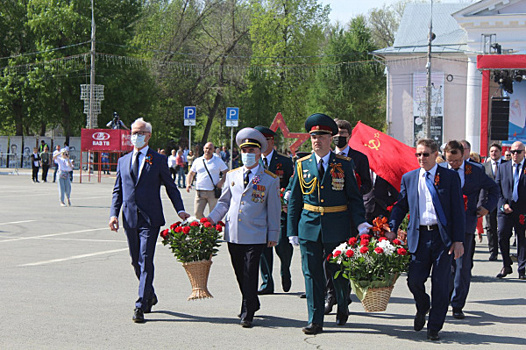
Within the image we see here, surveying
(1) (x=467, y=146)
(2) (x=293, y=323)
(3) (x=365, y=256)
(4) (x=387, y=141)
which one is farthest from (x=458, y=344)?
(4) (x=387, y=141)

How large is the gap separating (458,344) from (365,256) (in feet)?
3.76

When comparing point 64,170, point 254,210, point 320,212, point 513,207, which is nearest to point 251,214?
point 254,210

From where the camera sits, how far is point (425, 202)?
24.3 ft

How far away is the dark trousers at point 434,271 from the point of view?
7.27 metres

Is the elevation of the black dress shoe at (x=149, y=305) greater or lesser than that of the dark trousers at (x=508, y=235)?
lesser

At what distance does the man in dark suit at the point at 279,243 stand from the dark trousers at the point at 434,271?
266 cm

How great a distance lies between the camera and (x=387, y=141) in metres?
10.9

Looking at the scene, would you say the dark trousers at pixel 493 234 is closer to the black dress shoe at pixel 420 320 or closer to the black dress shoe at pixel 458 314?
the black dress shoe at pixel 458 314

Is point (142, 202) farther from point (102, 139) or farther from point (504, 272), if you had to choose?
point (102, 139)

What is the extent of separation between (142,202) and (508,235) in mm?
6417

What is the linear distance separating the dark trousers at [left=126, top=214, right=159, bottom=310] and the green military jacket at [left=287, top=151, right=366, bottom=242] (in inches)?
59.4

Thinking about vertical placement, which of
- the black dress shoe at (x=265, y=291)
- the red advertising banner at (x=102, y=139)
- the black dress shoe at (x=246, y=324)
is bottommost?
the black dress shoe at (x=265, y=291)

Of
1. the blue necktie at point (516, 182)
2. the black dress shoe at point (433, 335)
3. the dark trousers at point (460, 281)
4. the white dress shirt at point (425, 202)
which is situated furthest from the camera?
the blue necktie at point (516, 182)

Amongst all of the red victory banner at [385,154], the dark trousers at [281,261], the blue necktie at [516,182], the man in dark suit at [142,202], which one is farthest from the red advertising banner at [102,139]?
the man in dark suit at [142,202]
